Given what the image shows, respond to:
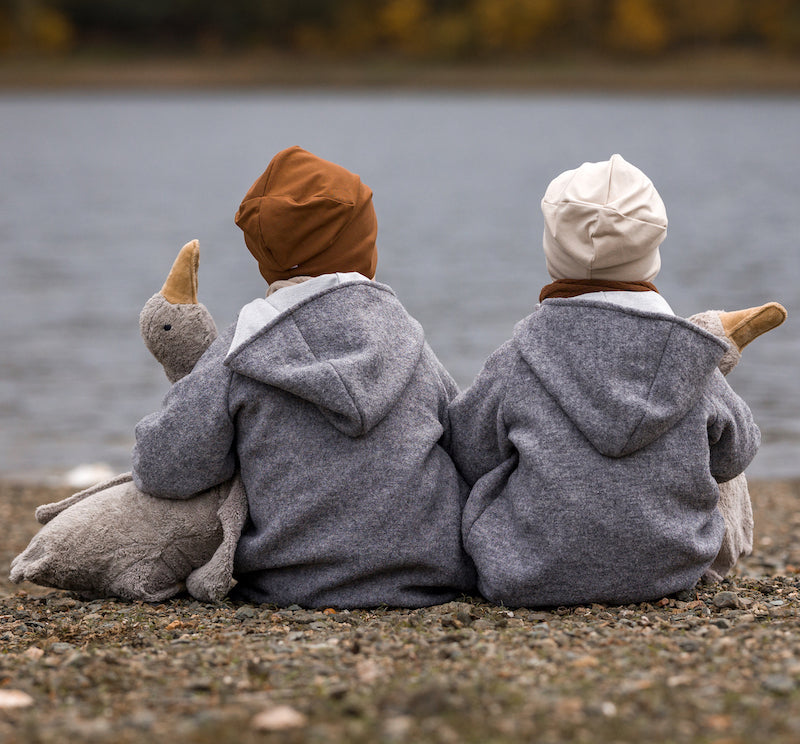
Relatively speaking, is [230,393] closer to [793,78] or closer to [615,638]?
[615,638]

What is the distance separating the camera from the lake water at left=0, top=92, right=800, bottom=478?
9.22 metres

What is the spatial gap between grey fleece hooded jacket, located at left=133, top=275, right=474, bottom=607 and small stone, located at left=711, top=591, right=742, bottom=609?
0.77 m

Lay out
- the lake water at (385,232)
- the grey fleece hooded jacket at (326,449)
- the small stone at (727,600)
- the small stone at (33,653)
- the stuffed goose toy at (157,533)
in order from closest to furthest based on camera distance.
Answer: the small stone at (33,653)
the grey fleece hooded jacket at (326,449)
the small stone at (727,600)
the stuffed goose toy at (157,533)
the lake water at (385,232)

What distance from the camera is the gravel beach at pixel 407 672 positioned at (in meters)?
2.13

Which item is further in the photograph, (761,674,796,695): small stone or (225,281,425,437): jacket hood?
(225,281,425,437): jacket hood

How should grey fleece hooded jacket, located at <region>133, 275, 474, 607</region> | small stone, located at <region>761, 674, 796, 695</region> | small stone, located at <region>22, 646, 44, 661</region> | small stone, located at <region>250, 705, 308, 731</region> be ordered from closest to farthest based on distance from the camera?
small stone, located at <region>250, 705, 308, 731</region> < small stone, located at <region>761, 674, 796, 695</region> < small stone, located at <region>22, 646, 44, 661</region> < grey fleece hooded jacket, located at <region>133, 275, 474, 607</region>

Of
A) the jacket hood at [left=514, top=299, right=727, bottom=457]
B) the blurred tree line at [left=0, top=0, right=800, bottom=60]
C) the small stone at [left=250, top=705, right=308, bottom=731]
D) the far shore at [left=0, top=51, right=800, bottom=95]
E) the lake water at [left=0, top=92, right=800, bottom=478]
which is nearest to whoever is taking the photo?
the small stone at [left=250, top=705, right=308, bottom=731]

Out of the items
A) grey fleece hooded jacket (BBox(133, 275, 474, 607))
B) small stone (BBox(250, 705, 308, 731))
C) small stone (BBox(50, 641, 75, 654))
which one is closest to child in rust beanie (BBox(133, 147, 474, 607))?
grey fleece hooded jacket (BBox(133, 275, 474, 607))

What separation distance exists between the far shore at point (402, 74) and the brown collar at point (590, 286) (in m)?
56.4

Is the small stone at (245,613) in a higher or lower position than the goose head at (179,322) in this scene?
lower

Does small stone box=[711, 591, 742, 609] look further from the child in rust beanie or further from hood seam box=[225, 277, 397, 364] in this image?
hood seam box=[225, 277, 397, 364]

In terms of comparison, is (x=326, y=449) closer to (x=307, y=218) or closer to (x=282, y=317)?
(x=282, y=317)

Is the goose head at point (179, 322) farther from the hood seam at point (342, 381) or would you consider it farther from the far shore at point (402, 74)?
the far shore at point (402, 74)

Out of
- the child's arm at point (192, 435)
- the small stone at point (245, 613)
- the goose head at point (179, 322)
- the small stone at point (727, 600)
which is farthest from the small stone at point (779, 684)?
the goose head at point (179, 322)
